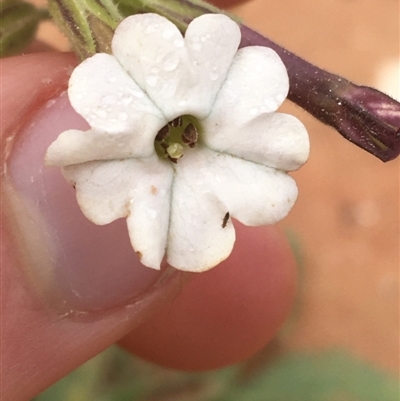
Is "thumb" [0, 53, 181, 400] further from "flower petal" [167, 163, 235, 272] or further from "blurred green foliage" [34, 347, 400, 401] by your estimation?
"blurred green foliage" [34, 347, 400, 401]

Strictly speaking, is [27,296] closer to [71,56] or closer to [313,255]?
[71,56]

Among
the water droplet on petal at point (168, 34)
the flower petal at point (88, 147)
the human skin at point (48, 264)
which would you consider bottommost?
the human skin at point (48, 264)

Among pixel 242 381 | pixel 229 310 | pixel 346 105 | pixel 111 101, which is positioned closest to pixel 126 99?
pixel 111 101

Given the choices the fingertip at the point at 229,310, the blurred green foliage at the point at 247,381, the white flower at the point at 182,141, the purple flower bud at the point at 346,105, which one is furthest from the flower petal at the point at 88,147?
the blurred green foliage at the point at 247,381

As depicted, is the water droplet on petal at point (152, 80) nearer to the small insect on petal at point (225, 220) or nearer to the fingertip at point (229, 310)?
the small insect on petal at point (225, 220)

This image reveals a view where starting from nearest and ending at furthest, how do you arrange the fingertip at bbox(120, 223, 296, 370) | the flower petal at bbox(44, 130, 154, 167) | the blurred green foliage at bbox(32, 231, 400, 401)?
the flower petal at bbox(44, 130, 154, 167), the fingertip at bbox(120, 223, 296, 370), the blurred green foliage at bbox(32, 231, 400, 401)

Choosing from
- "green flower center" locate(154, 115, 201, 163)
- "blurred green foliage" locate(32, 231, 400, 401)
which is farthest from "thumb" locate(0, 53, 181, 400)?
"blurred green foliage" locate(32, 231, 400, 401)

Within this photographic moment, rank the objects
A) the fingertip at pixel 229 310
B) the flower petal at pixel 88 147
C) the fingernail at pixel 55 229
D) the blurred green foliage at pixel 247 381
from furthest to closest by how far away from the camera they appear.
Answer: the blurred green foliage at pixel 247 381 < the fingertip at pixel 229 310 < the fingernail at pixel 55 229 < the flower petal at pixel 88 147

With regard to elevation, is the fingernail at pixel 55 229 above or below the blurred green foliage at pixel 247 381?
above
